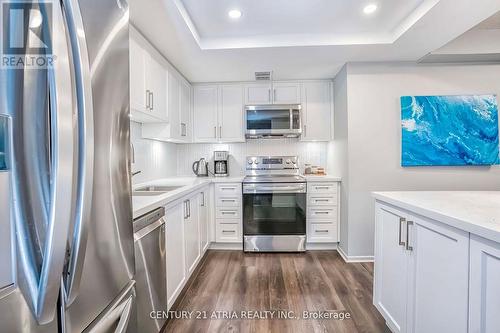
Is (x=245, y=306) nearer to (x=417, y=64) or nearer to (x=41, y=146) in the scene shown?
(x=41, y=146)

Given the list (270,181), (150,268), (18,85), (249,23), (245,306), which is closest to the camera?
(18,85)

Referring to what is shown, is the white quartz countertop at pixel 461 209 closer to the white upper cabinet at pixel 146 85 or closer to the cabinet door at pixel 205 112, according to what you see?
the white upper cabinet at pixel 146 85

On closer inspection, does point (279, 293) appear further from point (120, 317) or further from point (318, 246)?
point (120, 317)

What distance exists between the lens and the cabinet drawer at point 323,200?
3014 millimetres

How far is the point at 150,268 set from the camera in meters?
1.39

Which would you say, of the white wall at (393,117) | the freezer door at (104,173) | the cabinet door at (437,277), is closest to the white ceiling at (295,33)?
the white wall at (393,117)

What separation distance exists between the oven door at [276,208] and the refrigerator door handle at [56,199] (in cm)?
245

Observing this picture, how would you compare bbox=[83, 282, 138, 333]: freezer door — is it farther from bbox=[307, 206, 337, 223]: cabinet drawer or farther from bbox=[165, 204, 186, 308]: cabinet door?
bbox=[307, 206, 337, 223]: cabinet drawer

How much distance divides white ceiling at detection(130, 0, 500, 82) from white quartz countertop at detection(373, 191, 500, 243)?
142cm

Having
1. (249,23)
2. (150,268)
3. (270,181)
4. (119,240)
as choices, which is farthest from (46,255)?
(270,181)

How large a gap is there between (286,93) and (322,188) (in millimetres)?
1394

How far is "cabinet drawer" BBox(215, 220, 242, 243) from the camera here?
307cm

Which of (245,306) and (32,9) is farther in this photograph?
(245,306)

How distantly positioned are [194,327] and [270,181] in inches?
67.7
